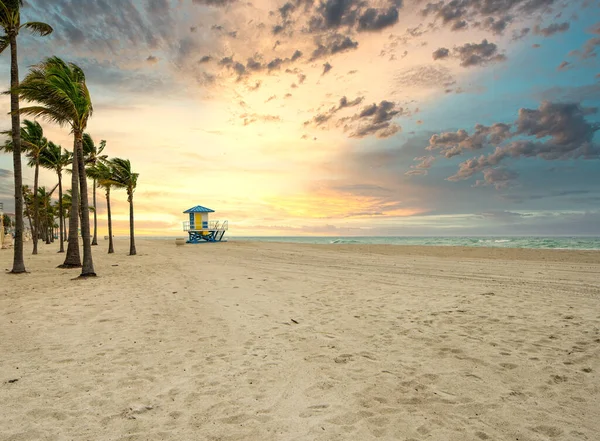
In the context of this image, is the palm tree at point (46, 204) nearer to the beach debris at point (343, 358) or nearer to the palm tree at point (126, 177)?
the palm tree at point (126, 177)

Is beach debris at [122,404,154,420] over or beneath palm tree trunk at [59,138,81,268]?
beneath

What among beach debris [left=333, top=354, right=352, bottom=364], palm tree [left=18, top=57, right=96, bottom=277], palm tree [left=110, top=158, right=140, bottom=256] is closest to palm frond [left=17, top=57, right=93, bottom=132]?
palm tree [left=18, top=57, right=96, bottom=277]

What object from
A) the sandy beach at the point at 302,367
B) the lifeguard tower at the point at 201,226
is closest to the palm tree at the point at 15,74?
the sandy beach at the point at 302,367

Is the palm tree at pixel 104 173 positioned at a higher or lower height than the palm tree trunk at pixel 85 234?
higher

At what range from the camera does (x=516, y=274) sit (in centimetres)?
1450

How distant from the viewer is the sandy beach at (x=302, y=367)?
11.8 ft

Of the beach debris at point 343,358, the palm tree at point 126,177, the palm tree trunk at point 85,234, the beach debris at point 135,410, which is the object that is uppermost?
the palm tree at point 126,177

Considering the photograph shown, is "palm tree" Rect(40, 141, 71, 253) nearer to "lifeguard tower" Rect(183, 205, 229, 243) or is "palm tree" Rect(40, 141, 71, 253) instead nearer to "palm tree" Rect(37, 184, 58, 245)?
"palm tree" Rect(37, 184, 58, 245)

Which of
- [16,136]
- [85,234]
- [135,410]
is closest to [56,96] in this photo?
[16,136]

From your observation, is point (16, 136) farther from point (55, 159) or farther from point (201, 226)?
point (201, 226)

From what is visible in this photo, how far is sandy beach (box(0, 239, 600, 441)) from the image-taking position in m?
3.60

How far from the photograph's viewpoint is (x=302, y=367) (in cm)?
507

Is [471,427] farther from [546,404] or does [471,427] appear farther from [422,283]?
[422,283]

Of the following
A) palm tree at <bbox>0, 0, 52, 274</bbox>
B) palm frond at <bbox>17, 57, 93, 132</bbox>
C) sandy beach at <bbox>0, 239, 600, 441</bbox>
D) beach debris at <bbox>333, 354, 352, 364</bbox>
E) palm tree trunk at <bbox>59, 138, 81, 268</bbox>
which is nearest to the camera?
sandy beach at <bbox>0, 239, 600, 441</bbox>
